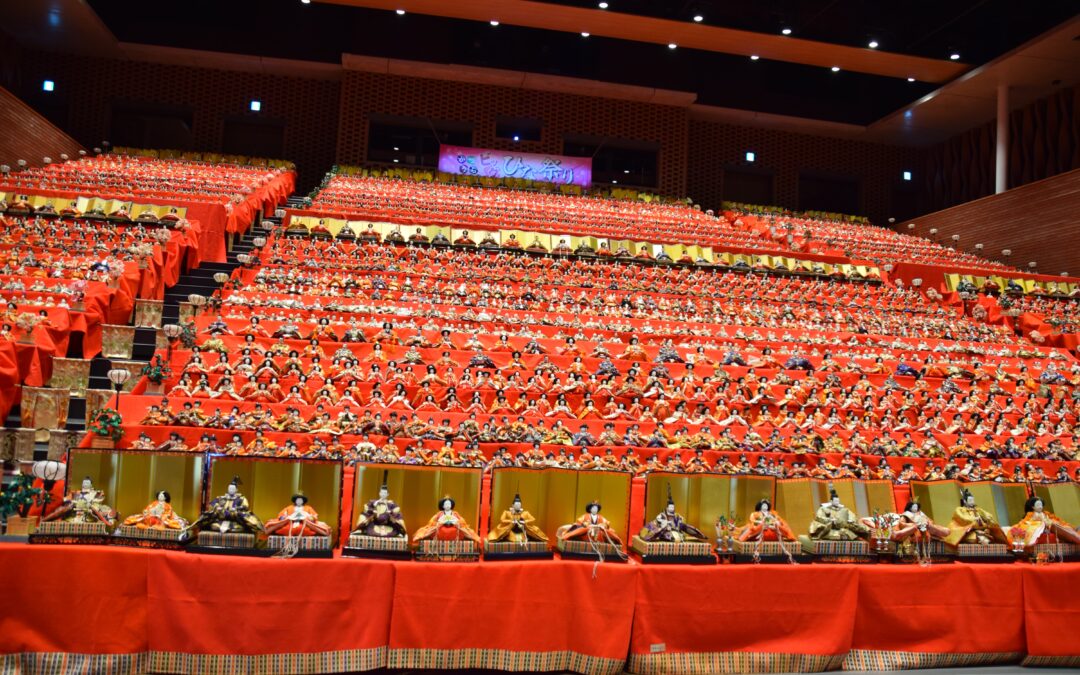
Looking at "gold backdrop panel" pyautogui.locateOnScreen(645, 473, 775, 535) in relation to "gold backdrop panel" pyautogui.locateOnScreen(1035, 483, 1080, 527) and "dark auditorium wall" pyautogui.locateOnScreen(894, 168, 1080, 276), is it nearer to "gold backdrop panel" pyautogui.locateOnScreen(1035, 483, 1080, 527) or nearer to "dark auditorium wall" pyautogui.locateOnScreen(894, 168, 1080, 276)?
"gold backdrop panel" pyautogui.locateOnScreen(1035, 483, 1080, 527)

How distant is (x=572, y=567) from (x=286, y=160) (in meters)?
18.2

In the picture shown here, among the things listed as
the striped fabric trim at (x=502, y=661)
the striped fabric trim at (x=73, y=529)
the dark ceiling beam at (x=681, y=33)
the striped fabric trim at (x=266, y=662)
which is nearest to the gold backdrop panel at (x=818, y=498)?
the striped fabric trim at (x=502, y=661)

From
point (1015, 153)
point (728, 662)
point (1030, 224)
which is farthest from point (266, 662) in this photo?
point (1015, 153)

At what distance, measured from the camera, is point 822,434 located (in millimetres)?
6523

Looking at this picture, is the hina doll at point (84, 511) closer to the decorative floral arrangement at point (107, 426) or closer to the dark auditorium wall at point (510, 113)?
the decorative floral arrangement at point (107, 426)

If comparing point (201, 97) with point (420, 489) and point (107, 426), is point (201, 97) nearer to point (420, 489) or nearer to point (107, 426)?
point (107, 426)

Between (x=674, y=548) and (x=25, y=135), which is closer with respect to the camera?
(x=674, y=548)

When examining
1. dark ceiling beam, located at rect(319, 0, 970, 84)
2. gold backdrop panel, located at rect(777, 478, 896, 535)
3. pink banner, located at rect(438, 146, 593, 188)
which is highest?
dark ceiling beam, located at rect(319, 0, 970, 84)

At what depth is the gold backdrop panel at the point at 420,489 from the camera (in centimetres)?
389

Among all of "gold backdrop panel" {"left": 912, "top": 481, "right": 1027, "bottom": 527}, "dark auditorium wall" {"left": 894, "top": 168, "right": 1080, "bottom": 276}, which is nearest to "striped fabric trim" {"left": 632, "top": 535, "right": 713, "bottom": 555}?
"gold backdrop panel" {"left": 912, "top": 481, "right": 1027, "bottom": 527}

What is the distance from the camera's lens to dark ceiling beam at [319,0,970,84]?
16.1 metres

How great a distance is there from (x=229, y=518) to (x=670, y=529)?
221 centimetres

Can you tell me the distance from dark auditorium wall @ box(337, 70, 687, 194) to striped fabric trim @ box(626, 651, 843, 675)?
56.9 feet

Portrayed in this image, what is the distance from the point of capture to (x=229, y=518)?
11.4ft
